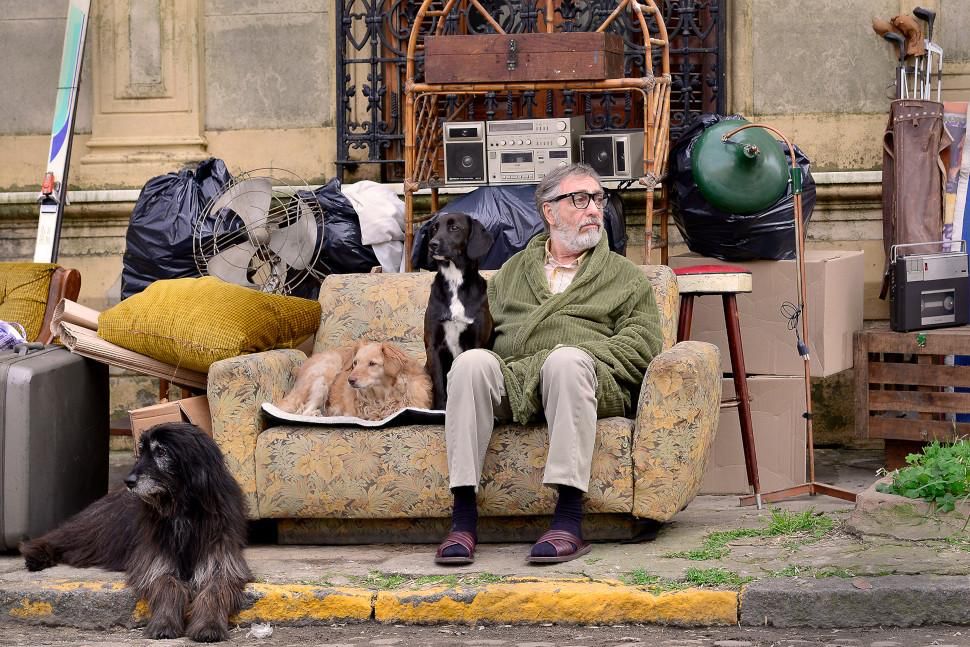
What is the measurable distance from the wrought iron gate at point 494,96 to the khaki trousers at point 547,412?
2.86 metres

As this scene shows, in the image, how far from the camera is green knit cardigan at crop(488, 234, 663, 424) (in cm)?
477

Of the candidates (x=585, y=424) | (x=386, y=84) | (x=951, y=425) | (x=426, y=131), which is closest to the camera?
(x=585, y=424)

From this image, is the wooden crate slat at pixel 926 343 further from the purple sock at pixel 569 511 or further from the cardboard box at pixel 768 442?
the purple sock at pixel 569 511

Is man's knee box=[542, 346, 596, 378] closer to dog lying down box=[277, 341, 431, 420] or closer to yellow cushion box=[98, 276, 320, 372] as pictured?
dog lying down box=[277, 341, 431, 420]

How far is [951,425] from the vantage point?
6.00 meters

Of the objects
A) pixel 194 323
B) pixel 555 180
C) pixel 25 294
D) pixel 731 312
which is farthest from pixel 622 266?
pixel 25 294

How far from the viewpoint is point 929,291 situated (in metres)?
6.05

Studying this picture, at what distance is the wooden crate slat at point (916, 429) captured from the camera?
19.7 feet

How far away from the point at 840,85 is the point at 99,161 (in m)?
3.98

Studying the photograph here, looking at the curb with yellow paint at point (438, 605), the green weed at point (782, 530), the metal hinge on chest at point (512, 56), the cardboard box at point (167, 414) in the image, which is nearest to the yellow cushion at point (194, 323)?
the cardboard box at point (167, 414)

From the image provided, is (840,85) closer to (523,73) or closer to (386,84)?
(523,73)

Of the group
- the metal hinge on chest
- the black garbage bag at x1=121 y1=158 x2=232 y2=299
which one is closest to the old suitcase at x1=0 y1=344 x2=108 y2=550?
the black garbage bag at x1=121 y1=158 x2=232 y2=299

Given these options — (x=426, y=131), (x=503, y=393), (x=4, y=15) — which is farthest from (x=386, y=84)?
(x=503, y=393)

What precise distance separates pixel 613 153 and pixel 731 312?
1138mm
